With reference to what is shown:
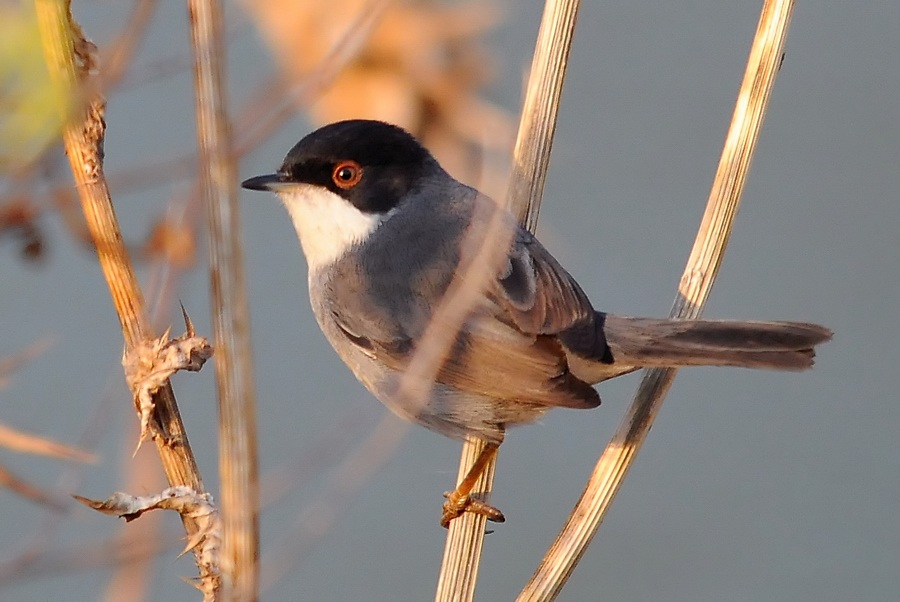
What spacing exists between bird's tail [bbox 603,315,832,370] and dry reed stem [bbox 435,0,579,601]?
461 mm

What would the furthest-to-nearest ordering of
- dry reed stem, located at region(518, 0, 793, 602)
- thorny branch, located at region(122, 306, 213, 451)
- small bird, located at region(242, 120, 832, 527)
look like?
small bird, located at region(242, 120, 832, 527), dry reed stem, located at region(518, 0, 793, 602), thorny branch, located at region(122, 306, 213, 451)

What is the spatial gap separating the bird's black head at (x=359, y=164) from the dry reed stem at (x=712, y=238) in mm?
1086

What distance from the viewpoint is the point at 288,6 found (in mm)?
2619

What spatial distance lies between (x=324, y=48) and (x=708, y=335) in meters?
1.24

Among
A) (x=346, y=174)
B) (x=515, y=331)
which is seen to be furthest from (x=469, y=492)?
(x=346, y=174)

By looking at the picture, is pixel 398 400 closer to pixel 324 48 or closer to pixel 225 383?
pixel 324 48

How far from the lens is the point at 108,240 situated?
1.60 meters

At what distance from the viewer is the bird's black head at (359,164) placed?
9.93 feet

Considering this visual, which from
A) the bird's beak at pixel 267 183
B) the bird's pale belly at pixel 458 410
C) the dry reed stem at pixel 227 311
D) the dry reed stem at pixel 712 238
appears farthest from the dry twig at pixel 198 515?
the bird's beak at pixel 267 183

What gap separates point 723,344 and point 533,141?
29.5 inches

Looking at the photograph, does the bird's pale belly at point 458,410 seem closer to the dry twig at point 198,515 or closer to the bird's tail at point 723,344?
the bird's tail at point 723,344

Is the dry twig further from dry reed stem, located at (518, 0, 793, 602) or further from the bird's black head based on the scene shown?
the bird's black head

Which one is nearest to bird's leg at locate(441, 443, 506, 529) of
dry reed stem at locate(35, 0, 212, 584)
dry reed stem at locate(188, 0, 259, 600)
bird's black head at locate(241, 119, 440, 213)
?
bird's black head at locate(241, 119, 440, 213)

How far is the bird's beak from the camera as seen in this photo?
302 cm
